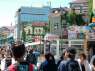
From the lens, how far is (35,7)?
13550 centimetres

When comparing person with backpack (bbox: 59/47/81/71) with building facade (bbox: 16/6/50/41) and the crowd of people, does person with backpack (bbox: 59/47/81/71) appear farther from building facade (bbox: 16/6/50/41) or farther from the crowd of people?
building facade (bbox: 16/6/50/41)

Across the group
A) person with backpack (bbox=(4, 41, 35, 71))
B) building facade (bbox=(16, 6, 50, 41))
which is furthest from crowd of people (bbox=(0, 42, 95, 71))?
building facade (bbox=(16, 6, 50, 41))

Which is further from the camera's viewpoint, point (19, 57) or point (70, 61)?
point (70, 61)

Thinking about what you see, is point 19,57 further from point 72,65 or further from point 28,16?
point 28,16

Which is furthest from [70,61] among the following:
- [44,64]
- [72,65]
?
[44,64]

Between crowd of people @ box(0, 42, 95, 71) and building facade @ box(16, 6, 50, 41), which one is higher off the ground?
crowd of people @ box(0, 42, 95, 71)

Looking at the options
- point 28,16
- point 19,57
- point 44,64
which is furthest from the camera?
point 28,16

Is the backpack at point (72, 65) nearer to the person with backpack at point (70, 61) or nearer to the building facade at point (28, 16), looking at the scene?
the person with backpack at point (70, 61)

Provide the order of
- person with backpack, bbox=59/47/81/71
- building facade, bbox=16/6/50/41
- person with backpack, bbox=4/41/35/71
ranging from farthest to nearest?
1. building facade, bbox=16/6/50/41
2. person with backpack, bbox=59/47/81/71
3. person with backpack, bbox=4/41/35/71

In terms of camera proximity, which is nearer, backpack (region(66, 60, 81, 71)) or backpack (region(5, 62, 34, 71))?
backpack (region(5, 62, 34, 71))

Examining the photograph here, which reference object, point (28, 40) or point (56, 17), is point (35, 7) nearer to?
point (28, 40)

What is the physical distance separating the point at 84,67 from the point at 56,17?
78895 mm

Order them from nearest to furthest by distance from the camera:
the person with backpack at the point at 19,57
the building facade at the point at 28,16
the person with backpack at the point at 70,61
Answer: the person with backpack at the point at 19,57 → the person with backpack at the point at 70,61 → the building facade at the point at 28,16

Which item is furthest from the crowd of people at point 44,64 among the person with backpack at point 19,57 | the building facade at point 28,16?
the building facade at point 28,16
